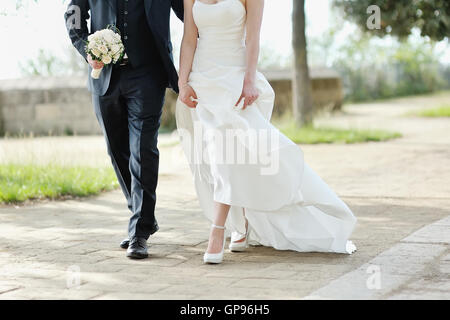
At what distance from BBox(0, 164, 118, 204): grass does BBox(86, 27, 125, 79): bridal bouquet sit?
3.22m

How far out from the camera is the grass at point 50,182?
7590mm

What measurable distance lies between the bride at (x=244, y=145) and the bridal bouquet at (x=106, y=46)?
1.39 ft

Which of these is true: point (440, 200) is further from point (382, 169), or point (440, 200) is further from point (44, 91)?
point (44, 91)

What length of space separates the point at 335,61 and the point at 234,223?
22.9m

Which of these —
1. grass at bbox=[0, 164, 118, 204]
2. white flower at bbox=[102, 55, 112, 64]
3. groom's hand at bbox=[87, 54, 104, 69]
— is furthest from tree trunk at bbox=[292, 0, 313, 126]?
white flower at bbox=[102, 55, 112, 64]

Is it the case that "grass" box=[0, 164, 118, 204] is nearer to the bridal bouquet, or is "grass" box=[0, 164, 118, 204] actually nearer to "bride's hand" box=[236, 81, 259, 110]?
the bridal bouquet

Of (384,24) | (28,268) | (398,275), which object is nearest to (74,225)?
(28,268)

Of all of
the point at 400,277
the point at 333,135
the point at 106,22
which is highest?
the point at 106,22

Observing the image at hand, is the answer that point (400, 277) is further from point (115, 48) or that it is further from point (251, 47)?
point (115, 48)

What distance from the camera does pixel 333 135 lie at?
12.7 meters

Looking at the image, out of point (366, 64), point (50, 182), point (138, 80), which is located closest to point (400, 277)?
point (138, 80)

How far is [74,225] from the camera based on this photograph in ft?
19.6

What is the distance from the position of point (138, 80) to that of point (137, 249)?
1.08 metres

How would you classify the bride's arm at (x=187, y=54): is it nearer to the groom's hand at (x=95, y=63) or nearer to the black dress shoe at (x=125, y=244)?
the groom's hand at (x=95, y=63)
